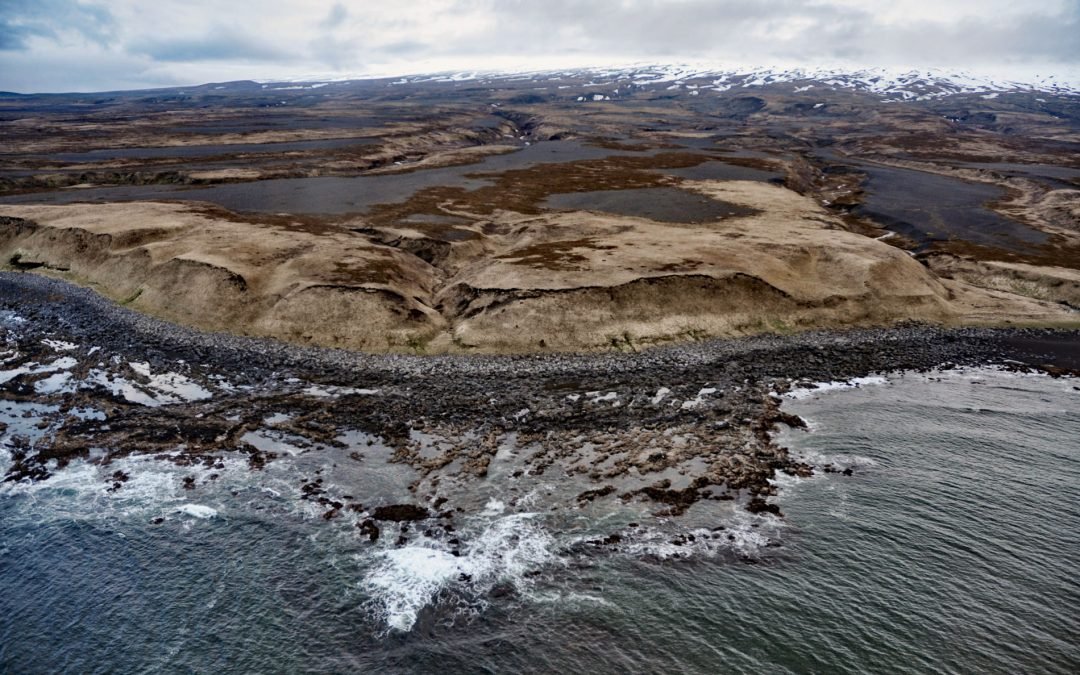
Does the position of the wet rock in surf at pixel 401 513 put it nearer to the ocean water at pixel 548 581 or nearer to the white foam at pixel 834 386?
the ocean water at pixel 548 581

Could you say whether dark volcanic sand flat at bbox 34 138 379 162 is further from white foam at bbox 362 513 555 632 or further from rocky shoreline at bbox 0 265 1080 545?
white foam at bbox 362 513 555 632

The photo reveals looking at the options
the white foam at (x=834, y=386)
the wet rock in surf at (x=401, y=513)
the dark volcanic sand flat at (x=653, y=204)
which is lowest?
the wet rock in surf at (x=401, y=513)

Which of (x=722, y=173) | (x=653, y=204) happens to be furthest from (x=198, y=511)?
(x=722, y=173)

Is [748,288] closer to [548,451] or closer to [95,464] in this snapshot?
[548,451]

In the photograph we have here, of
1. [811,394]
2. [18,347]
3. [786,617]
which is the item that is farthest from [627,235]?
[18,347]

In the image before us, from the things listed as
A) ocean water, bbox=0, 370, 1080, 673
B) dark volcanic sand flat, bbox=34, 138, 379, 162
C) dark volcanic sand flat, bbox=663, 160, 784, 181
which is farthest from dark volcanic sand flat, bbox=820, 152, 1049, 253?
dark volcanic sand flat, bbox=34, 138, 379, 162

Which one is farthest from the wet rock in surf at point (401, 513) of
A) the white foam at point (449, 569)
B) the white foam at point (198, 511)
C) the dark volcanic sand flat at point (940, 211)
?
the dark volcanic sand flat at point (940, 211)
